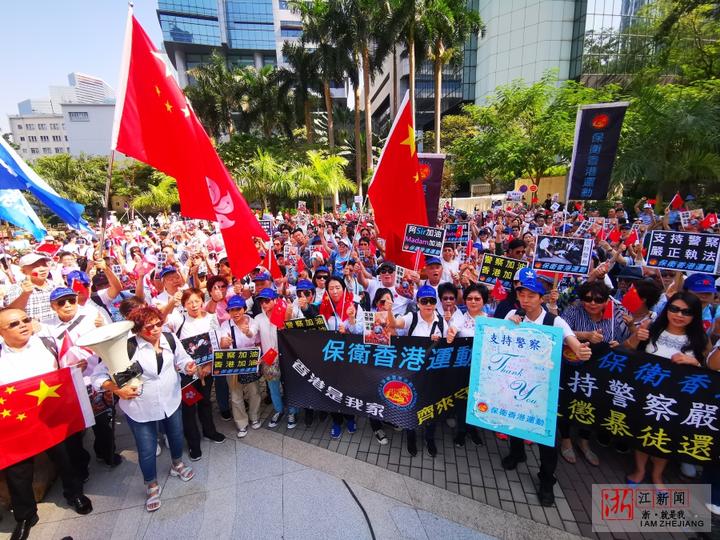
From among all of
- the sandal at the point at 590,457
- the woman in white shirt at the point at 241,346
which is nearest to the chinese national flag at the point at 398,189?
the woman in white shirt at the point at 241,346

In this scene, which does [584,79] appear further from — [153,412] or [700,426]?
[153,412]

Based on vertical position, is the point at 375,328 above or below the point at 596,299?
below

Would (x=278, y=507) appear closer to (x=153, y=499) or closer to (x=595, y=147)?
(x=153, y=499)

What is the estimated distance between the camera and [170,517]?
11.2ft

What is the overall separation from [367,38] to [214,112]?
18.1 metres

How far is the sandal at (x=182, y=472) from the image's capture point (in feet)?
12.6

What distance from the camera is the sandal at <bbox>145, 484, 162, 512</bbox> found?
11.4 ft

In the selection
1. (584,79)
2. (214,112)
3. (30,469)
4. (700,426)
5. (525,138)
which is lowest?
(30,469)

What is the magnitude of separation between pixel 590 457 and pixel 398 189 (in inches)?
167

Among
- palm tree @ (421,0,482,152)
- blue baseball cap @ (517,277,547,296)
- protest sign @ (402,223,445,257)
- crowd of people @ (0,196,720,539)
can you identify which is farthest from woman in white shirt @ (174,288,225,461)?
palm tree @ (421,0,482,152)

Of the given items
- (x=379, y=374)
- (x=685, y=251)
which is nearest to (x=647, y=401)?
(x=685, y=251)

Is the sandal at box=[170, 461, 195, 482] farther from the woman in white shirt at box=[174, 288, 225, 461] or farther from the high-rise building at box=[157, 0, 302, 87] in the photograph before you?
the high-rise building at box=[157, 0, 302, 87]

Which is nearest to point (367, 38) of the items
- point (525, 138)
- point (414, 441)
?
point (525, 138)

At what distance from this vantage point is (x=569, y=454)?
12.9 feet
